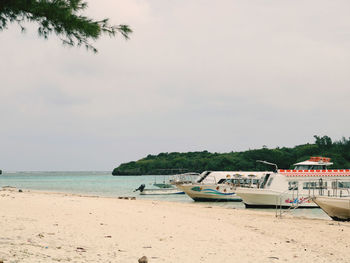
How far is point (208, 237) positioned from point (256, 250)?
1.74 meters

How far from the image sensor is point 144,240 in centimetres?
1044

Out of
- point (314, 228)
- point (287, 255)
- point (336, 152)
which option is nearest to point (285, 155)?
point (336, 152)

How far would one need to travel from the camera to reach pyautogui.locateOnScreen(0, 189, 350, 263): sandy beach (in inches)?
326

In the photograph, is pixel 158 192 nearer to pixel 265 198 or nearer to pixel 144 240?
pixel 265 198

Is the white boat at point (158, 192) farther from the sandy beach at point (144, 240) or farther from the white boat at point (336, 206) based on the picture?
the sandy beach at point (144, 240)

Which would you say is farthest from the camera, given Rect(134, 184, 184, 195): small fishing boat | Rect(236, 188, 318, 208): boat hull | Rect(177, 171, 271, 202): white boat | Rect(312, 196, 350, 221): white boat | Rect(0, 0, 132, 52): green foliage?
Rect(134, 184, 184, 195): small fishing boat

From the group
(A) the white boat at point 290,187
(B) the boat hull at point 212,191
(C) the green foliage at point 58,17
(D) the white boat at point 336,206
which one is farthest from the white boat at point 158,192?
(C) the green foliage at point 58,17

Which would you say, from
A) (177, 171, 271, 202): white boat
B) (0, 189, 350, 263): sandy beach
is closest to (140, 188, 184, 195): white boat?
(177, 171, 271, 202): white boat

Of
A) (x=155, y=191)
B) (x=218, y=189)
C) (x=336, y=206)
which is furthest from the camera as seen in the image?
(x=155, y=191)

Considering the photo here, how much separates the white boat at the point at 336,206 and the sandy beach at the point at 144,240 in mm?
6414

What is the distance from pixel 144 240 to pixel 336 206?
569 inches

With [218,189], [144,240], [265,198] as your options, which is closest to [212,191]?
[218,189]

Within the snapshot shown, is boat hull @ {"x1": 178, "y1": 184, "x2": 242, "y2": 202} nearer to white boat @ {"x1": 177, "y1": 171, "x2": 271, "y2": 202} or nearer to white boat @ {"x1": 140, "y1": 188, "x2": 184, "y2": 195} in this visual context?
white boat @ {"x1": 177, "y1": 171, "x2": 271, "y2": 202}

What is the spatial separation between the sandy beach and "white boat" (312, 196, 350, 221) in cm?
641
